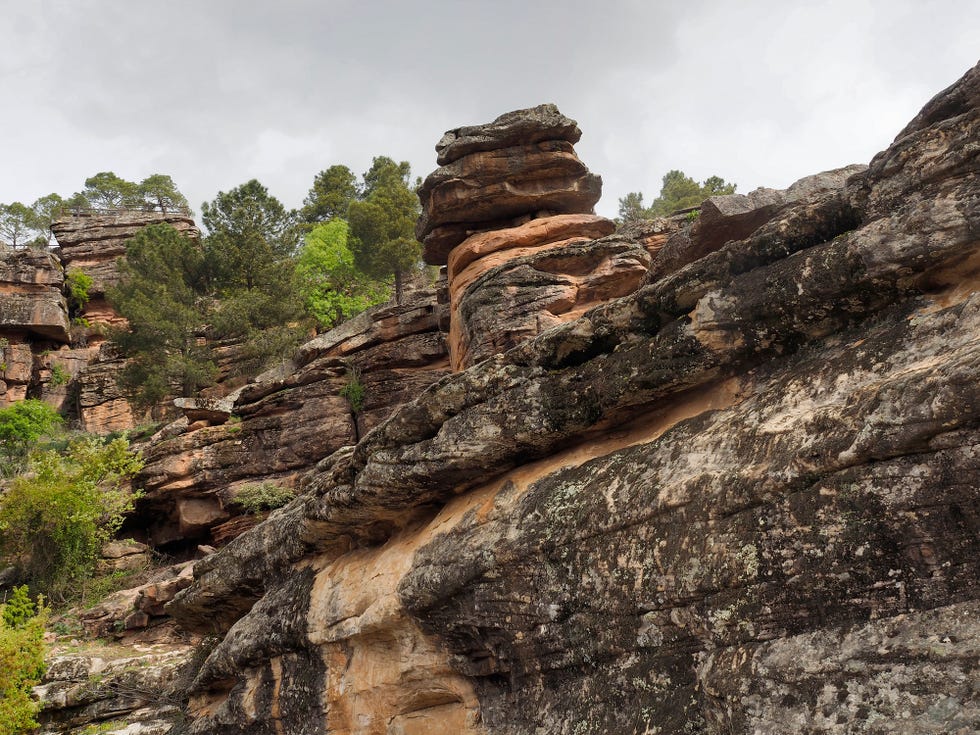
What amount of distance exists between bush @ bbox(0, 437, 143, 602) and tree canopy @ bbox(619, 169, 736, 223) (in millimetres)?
39990

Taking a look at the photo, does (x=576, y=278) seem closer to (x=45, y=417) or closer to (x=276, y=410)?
(x=276, y=410)

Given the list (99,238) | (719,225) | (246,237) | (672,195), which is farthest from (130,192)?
(719,225)

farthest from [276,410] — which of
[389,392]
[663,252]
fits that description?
[663,252]

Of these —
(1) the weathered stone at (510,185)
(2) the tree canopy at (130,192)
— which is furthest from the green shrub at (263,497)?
(2) the tree canopy at (130,192)

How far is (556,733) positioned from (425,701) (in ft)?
10.2

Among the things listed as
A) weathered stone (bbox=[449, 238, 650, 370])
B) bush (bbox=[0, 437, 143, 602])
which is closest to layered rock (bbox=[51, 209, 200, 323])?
bush (bbox=[0, 437, 143, 602])

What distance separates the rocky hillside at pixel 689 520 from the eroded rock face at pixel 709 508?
0.09 ft

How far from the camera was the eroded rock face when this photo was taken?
22.0ft

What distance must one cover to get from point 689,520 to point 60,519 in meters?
27.2

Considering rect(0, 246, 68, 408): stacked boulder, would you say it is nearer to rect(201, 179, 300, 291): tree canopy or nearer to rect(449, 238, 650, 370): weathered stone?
rect(201, 179, 300, 291): tree canopy

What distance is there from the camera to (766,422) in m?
8.40

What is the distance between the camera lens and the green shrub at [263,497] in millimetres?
29266

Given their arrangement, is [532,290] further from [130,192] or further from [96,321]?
[130,192]

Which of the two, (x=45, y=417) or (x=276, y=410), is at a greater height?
(x=45, y=417)
